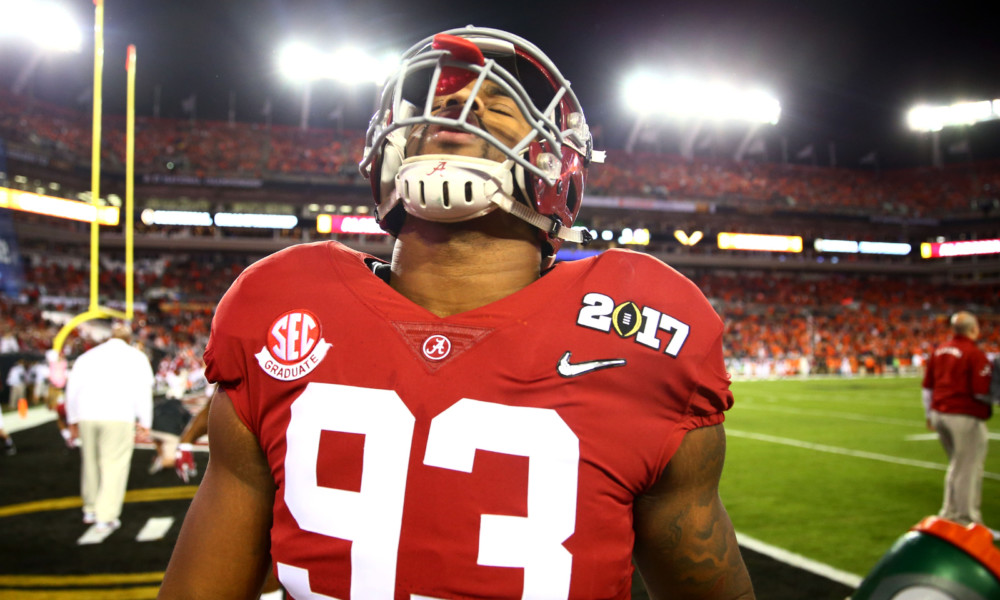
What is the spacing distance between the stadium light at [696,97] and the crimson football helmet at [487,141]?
25656mm

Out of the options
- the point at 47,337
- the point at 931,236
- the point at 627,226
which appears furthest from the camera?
the point at 931,236

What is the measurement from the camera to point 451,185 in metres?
1.18

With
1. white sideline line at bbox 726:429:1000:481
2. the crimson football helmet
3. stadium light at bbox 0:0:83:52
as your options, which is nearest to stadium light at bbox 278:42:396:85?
stadium light at bbox 0:0:83:52

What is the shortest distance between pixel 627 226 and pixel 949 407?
26.5m

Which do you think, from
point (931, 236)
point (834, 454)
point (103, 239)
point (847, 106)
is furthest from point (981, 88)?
point (103, 239)

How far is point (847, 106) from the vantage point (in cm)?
2859

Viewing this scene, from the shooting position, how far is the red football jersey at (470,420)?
3.39ft

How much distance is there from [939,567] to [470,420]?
0.67m

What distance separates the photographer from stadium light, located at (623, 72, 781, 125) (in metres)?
26.0

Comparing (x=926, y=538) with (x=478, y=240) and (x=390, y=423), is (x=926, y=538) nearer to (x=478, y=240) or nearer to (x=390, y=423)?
(x=390, y=423)

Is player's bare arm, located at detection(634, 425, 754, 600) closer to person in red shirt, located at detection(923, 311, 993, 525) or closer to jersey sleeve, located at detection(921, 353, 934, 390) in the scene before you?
person in red shirt, located at detection(923, 311, 993, 525)

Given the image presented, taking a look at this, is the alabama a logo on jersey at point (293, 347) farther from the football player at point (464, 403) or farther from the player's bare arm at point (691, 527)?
the player's bare arm at point (691, 527)

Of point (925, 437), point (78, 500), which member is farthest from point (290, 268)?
point (925, 437)

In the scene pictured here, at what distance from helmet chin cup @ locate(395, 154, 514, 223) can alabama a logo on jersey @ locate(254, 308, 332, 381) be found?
0.28 metres
